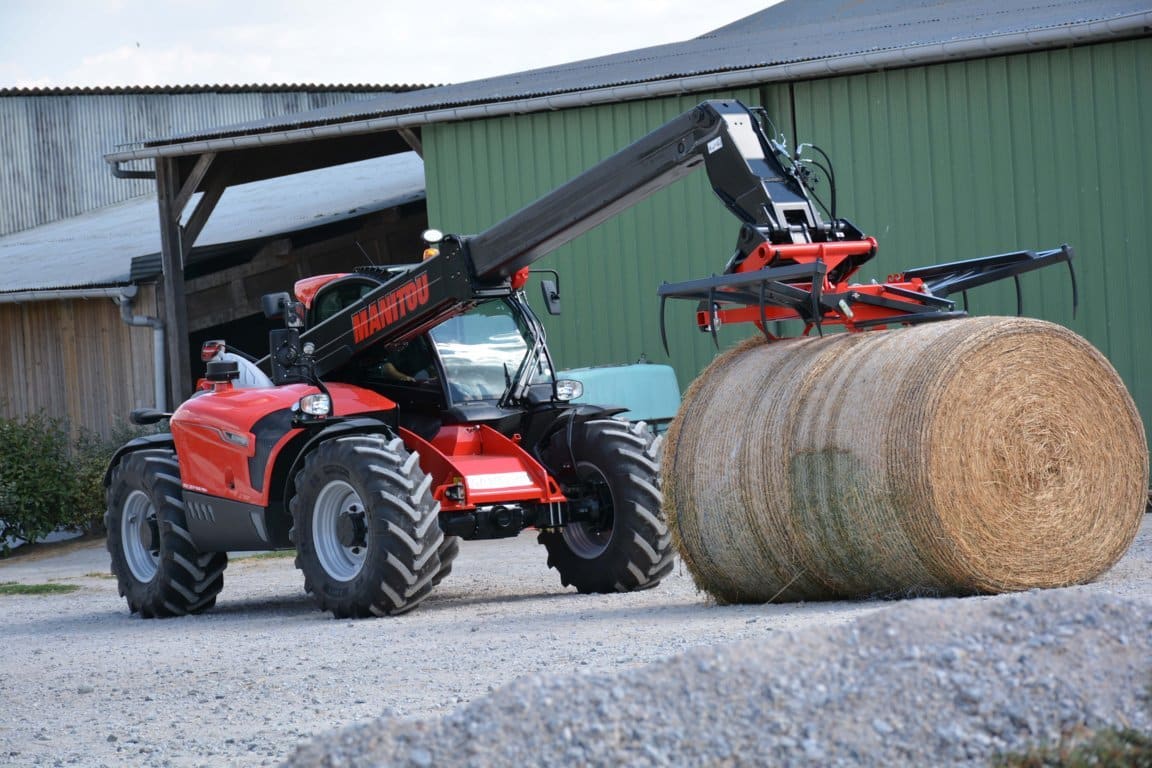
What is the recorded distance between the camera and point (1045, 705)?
15.5 feet

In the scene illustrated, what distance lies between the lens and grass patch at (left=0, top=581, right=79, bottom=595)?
13961 millimetres

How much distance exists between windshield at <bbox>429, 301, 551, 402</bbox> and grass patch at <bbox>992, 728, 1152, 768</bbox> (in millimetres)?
6423

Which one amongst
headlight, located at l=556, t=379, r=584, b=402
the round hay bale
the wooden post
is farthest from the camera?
the wooden post

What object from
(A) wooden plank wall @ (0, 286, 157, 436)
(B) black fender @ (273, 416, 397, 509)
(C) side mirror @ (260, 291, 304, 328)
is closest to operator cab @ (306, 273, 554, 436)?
(B) black fender @ (273, 416, 397, 509)

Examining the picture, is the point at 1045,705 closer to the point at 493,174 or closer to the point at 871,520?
the point at 871,520

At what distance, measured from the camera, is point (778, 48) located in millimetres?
16891

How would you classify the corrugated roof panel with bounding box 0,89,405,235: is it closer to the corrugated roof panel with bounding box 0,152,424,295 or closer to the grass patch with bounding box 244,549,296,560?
the corrugated roof panel with bounding box 0,152,424,295

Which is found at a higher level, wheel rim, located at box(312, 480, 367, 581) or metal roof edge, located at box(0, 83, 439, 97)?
metal roof edge, located at box(0, 83, 439, 97)

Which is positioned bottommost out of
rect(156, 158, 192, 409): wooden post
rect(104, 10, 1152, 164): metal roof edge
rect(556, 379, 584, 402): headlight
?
rect(556, 379, 584, 402): headlight

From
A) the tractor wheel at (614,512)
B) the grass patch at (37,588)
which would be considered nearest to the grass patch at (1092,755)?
the tractor wheel at (614,512)

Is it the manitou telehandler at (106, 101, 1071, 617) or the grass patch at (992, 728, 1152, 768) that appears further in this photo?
the manitou telehandler at (106, 101, 1071, 617)

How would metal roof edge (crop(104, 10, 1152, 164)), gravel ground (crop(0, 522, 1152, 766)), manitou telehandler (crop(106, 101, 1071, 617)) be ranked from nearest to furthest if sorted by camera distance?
1. gravel ground (crop(0, 522, 1152, 766))
2. manitou telehandler (crop(106, 101, 1071, 617))
3. metal roof edge (crop(104, 10, 1152, 164))

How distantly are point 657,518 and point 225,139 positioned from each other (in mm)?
9963

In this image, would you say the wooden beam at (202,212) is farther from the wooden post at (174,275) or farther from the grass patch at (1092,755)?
the grass patch at (1092,755)
